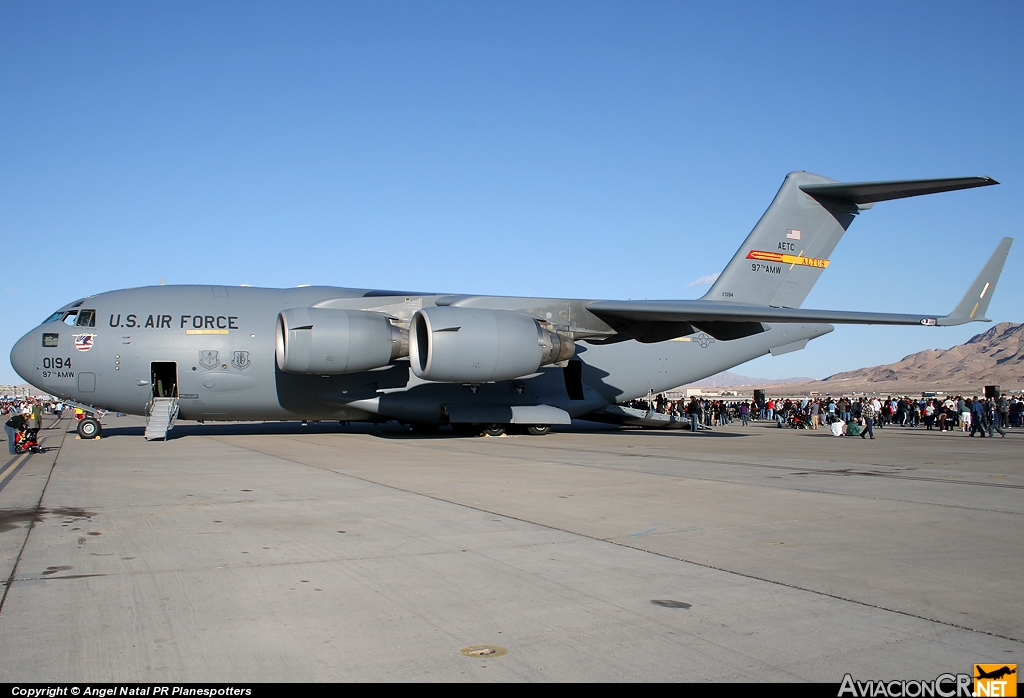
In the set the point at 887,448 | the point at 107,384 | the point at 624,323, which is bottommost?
the point at 887,448

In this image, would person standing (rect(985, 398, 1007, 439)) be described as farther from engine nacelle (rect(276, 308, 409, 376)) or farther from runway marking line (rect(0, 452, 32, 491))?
runway marking line (rect(0, 452, 32, 491))

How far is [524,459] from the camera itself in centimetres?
1173

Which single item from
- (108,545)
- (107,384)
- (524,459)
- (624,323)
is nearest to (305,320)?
(107,384)

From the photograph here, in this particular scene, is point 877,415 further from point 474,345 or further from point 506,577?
point 506,577

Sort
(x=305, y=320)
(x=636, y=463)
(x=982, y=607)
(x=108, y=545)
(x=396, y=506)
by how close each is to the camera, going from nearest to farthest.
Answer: (x=982, y=607)
(x=108, y=545)
(x=396, y=506)
(x=636, y=463)
(x=305, y=320)

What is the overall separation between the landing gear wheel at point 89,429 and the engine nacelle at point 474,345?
7156 millimetres

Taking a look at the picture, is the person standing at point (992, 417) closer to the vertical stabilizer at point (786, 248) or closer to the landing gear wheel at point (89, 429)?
the vertical stabilizer at point (786, 248)

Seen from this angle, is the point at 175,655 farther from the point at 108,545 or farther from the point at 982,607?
the point at 982,607

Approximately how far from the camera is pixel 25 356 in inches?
613

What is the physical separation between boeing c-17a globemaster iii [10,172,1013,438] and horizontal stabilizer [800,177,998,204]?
45 millimetres

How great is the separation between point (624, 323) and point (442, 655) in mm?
14539

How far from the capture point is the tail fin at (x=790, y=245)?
1831 centimetres

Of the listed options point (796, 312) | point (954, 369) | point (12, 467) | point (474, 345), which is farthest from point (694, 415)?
point (954, 369)

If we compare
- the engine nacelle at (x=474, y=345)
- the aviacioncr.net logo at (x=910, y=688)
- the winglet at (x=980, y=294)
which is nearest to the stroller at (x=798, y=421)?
the winglet at (x=980, y=294)
